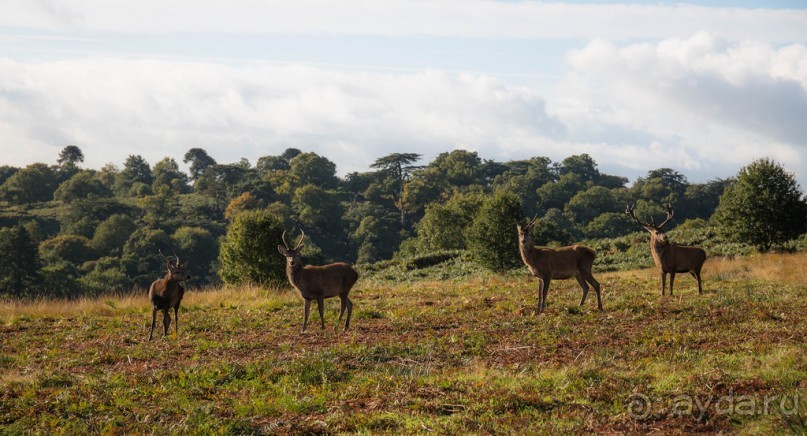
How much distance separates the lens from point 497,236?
149 feet

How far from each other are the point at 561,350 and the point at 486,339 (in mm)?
1740

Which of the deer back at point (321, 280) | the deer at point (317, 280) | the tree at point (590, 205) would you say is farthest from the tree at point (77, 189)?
the deer back at point (321, 280)

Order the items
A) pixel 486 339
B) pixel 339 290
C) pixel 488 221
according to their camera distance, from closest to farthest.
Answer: pixel 486 339, pixel 339 290, pixel 488 221

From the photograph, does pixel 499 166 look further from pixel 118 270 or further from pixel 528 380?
pixel 528 380

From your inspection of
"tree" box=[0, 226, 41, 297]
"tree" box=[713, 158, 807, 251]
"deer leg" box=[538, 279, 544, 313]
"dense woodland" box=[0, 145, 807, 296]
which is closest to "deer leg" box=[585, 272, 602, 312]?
"deer leg" box=[538, 279, 544, 313]

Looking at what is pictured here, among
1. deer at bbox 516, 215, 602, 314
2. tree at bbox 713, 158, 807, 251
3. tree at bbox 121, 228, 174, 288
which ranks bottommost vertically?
tree at bbox 121, 228, 174, 288

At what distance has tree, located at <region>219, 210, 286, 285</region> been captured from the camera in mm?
37031

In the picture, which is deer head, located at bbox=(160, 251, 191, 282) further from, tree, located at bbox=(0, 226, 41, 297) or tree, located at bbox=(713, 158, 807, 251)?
tree, located at bbox=(0, 226, 41, 297)

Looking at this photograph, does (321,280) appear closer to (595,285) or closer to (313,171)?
(595,285)

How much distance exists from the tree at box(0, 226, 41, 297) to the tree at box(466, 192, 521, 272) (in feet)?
163

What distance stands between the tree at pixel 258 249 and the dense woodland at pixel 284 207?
3091 centimetres

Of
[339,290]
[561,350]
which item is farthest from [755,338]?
[339,290]

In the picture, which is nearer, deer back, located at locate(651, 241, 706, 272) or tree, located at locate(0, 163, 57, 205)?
deer back, located at locate(651, 241, 706, 272)

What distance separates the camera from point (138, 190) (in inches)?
5920
